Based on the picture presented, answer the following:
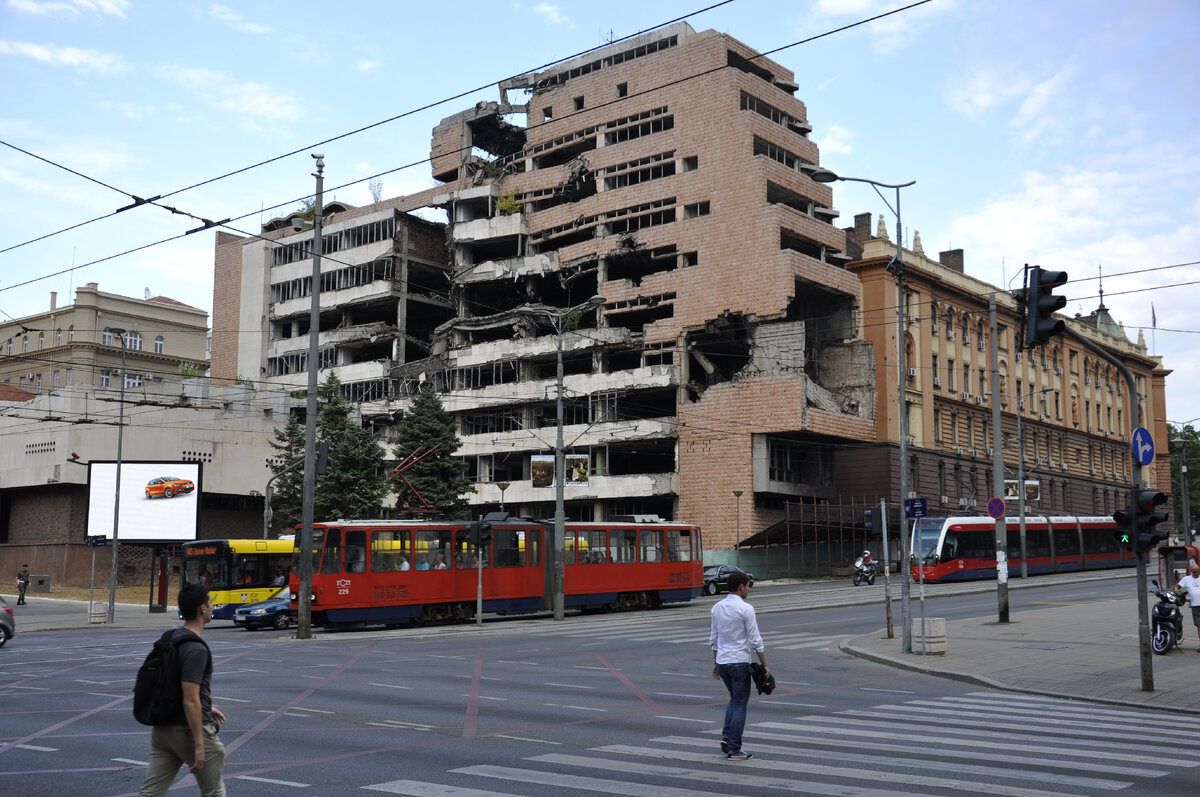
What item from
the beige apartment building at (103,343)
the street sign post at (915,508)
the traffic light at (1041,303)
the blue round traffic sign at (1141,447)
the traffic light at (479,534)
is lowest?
the traffic light at (479,534)

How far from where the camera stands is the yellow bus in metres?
37.2

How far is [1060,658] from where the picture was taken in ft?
65.8

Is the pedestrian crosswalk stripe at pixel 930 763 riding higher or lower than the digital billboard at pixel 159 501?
lower

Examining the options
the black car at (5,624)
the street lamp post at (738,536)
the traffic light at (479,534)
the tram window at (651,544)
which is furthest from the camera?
the street lamp post at (738,536)

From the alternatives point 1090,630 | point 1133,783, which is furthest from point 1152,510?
point 1090,630

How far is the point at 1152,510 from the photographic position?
51.0 ft

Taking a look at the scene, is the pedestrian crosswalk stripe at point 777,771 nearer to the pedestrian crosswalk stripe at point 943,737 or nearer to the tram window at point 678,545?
the pedestrian crosswalk stripe at point 943,737

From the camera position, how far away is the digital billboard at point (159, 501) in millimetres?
53531

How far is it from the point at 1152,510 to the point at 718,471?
46680mm

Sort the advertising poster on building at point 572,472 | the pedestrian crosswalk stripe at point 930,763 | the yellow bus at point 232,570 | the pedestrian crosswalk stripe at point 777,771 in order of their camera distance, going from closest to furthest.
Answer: the pedestrian crosswalk stripe at point 777,771 → the pedestrian crosswalk stripe at point 930,763 → the yellow bus at point 232,570 → the advertising poster on building at point 572,472

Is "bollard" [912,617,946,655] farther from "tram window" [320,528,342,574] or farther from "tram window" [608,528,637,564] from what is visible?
"tram window" [608,528,637,564]

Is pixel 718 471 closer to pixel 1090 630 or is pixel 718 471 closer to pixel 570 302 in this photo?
pixel 570 302

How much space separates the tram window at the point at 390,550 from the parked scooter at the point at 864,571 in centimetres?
2541

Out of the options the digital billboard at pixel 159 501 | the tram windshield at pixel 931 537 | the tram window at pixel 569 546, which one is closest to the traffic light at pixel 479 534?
the tram window at pixel 569 546
